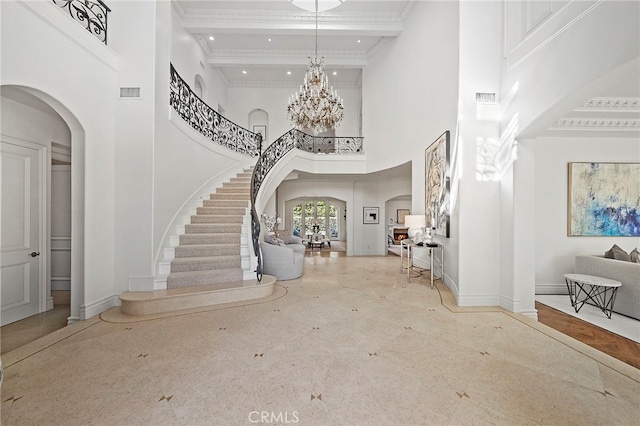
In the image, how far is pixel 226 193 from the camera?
7.18 metres

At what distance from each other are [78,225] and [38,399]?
250 centimetres

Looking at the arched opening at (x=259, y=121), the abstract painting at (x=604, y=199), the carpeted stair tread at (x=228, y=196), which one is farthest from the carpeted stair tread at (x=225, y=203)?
the abstract painting at (x=604, y=199)

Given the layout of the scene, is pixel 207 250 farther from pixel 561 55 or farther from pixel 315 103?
pixel 561 55

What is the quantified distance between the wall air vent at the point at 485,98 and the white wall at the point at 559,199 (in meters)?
1.95

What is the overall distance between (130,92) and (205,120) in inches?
112

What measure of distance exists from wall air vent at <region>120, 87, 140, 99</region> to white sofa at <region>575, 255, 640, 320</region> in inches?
318

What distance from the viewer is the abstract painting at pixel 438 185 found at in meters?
5.10

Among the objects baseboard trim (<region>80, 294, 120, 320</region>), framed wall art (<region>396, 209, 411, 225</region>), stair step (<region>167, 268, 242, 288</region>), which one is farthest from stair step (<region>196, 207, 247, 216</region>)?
framed wall art (<region>396, 209, 411, 225</region>)

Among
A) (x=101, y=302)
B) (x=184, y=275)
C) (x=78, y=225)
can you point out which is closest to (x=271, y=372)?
(x=184, y=275)

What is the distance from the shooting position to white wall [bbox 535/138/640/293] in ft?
18.3

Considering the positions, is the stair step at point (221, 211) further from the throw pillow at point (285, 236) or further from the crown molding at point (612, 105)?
the crown molding at point (612, 105)

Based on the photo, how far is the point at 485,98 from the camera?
4.48 m

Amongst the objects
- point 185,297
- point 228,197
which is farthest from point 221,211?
point 185,297

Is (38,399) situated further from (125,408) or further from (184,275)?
(184,275)
